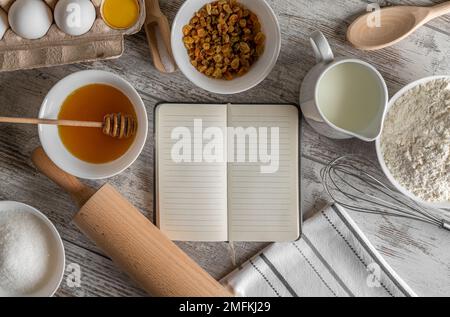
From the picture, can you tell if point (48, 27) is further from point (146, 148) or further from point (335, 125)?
point (335, 125)

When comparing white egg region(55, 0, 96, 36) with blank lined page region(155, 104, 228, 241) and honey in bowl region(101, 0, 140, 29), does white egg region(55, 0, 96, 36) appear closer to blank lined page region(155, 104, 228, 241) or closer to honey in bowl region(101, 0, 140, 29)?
honey in bowl region(101, 0, 140, 29)

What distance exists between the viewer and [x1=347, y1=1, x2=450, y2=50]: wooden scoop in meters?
0.77

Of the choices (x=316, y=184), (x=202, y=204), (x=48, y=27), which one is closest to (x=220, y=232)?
(x=202, y=204)

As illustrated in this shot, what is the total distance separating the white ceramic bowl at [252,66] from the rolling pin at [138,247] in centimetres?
21

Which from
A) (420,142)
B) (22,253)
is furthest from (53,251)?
(420,142)

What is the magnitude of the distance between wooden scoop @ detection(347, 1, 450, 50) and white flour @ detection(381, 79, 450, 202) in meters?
0.09

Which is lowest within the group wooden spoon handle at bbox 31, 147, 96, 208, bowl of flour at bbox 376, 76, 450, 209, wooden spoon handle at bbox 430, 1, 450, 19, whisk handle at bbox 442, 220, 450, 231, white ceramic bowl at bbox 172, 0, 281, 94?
whisk handle at bbox 442, 220, 450, 231

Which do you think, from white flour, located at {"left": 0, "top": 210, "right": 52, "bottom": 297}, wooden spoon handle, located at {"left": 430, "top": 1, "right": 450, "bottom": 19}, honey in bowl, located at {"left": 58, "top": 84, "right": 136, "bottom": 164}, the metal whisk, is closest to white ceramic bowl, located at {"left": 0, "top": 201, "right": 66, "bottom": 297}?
white flour, located at {"left": 0, "top": 210, "right": 52, "bottom": 297}

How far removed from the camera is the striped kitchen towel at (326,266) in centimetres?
80

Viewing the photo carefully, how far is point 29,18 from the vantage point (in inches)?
27.3

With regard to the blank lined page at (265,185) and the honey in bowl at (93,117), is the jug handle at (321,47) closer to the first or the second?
the blank lined page at (265,185)

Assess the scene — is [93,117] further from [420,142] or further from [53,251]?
[420,142]

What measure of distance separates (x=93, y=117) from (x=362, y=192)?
1.46 ft
